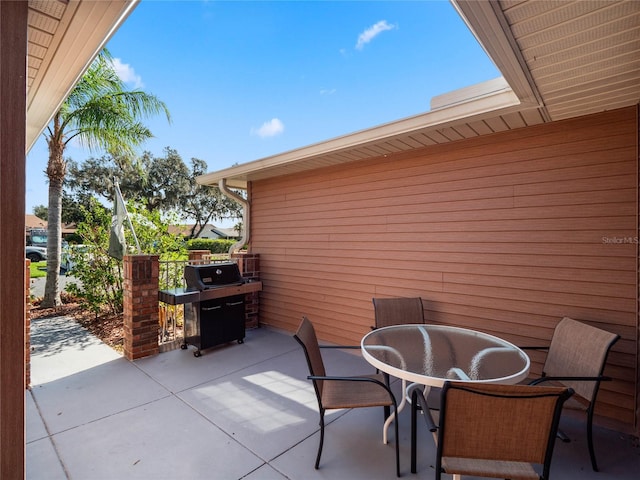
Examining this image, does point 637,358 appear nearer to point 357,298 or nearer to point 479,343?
point 479,343

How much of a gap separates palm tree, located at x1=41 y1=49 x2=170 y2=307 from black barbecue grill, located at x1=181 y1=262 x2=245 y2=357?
11.8 feet

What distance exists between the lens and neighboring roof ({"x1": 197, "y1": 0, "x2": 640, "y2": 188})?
1508 millimetres

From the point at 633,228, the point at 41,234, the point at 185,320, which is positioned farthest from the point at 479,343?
the point at 41,234

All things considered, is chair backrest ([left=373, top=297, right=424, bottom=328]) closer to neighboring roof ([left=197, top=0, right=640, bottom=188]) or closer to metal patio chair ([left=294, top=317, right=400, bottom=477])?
metal patio chair ([left=294, top=317, right=400, bottom=477])

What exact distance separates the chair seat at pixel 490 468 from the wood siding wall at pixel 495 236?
1.77 meters

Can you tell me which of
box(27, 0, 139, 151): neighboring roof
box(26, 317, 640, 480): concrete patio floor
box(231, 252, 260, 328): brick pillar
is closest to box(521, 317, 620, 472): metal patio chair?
box(26, 317, 640, 480): concrete patio floor

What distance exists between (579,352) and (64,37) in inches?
168

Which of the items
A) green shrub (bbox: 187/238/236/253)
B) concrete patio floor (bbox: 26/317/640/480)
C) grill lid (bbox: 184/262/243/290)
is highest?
green shrub (bbox: 187/238/236/253)

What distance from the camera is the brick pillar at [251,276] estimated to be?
5204 millimetres

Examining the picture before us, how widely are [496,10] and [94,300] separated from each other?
668cm

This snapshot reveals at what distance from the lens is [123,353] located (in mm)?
4047

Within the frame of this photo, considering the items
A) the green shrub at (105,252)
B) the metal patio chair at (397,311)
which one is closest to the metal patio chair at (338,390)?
the metal patio chair at (397,311)

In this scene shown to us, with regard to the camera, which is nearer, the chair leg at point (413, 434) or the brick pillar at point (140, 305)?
the chair leg at point (413, 434)

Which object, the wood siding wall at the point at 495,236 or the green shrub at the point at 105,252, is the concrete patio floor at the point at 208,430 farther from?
the green shrub at the point at 105,252
